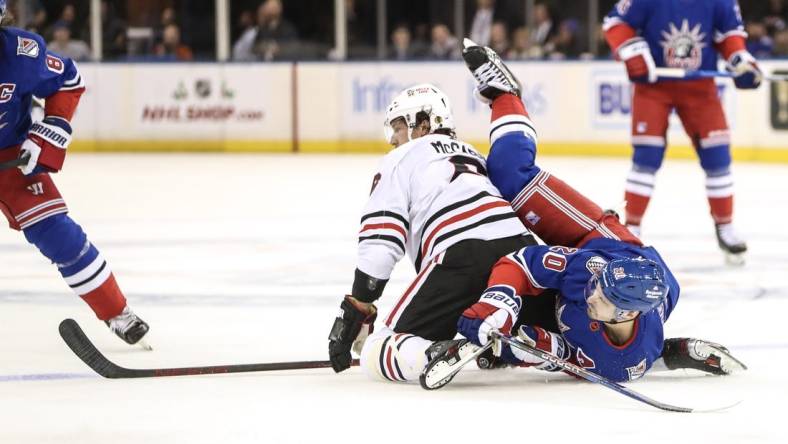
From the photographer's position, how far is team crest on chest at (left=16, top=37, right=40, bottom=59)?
4.73 metres

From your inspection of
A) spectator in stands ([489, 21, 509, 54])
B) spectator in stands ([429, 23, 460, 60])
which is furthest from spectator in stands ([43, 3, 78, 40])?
spectator in stands ([489, 21, 509, 54])

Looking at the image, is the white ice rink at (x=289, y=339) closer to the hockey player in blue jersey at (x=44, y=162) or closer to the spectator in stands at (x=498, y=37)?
the hockey player in blue jersey at (x=44, y=162)

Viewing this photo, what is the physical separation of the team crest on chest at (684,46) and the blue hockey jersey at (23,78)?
10.9 feet

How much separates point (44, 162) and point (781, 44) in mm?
9012

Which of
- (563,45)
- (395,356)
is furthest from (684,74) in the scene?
(563,45)

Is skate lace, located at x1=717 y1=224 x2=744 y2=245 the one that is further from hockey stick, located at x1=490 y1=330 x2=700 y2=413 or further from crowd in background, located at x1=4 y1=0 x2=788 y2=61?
crowd in background, located at x1=4 y1=0 x2=788 y2=61

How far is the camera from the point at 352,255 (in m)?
7.34

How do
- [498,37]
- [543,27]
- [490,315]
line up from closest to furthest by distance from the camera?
[490,315] → [498,37] → [543,27]

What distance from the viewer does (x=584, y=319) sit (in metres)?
4.18

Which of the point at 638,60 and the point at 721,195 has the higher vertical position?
the point at 638,60

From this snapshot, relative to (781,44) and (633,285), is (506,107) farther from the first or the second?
(781,44)

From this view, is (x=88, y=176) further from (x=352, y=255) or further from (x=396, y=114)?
(x=396, y=114)

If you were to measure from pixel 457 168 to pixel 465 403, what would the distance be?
763 millimetres

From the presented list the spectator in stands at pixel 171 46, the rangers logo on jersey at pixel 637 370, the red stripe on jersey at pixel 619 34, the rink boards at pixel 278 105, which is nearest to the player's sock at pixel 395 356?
the rangers logo on jersey at pixel 637 370
